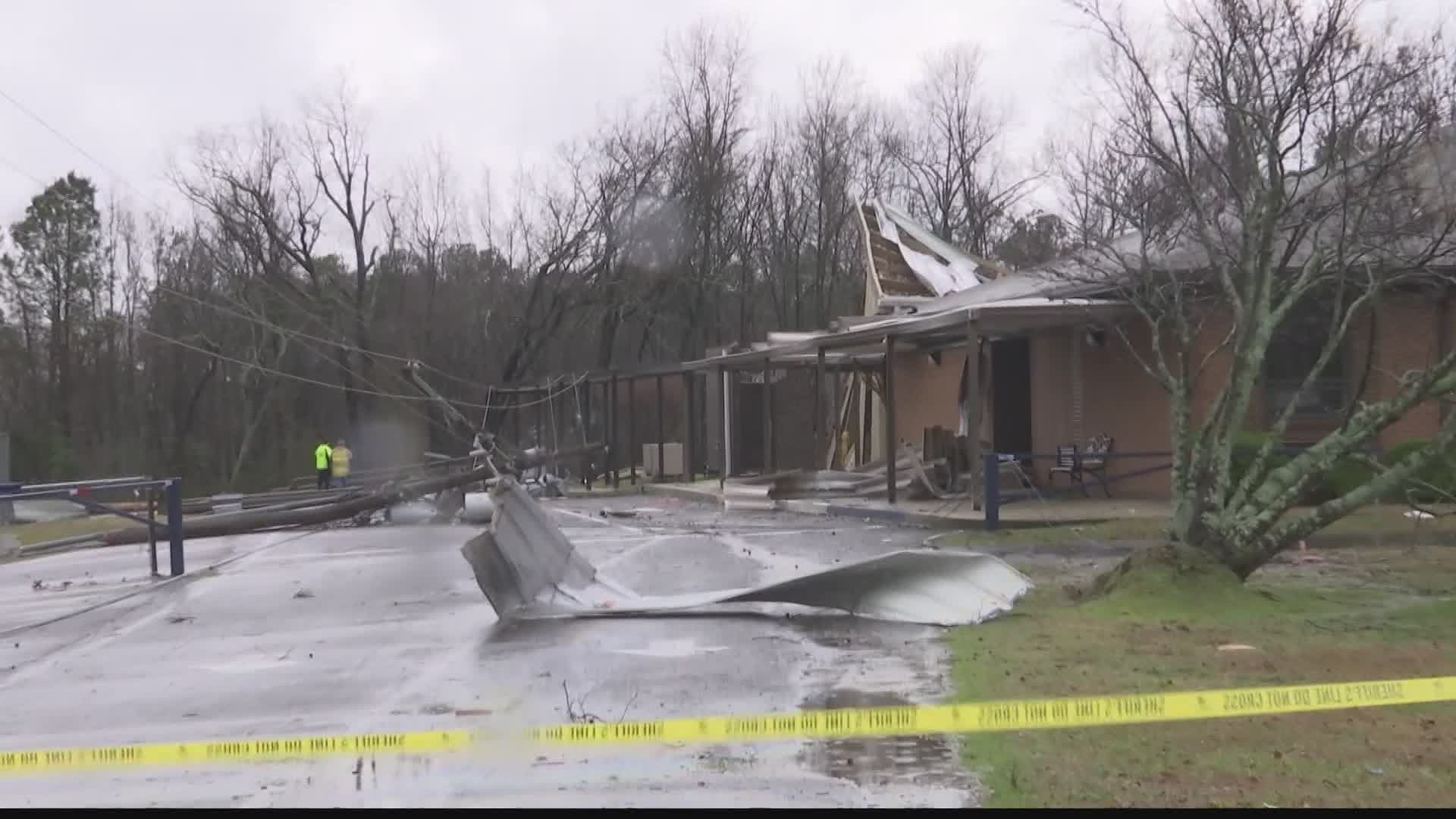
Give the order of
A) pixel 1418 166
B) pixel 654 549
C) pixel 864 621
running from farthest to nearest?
pixel 654 549
pixel 1418 166
pixel 864 621

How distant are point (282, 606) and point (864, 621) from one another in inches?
235

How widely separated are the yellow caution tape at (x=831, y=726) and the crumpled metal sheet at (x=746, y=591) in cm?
313

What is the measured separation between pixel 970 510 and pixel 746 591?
30.1 ft

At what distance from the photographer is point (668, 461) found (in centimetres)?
3697

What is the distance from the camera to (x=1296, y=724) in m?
6.29

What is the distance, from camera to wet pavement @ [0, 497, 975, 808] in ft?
19.1

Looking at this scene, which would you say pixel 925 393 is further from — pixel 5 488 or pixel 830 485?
pixel 5 488

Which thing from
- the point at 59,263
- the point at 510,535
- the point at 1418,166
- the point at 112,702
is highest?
the point at 59,263

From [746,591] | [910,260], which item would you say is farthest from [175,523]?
[910,260]

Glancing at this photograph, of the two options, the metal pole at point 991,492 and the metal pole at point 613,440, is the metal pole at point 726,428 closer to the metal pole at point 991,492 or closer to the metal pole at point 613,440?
the metal pole at point 613,440

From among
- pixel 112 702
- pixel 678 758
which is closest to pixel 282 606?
pixel 112 702

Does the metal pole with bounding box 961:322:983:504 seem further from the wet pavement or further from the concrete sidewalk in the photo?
the wet pavement

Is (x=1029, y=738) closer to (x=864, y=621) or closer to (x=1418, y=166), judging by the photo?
(x=864, y=621)

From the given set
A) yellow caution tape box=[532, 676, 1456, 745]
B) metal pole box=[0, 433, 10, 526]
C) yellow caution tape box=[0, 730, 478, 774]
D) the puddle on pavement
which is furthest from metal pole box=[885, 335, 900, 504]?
yellow caution tape box=[0, 730, 478, 774]
